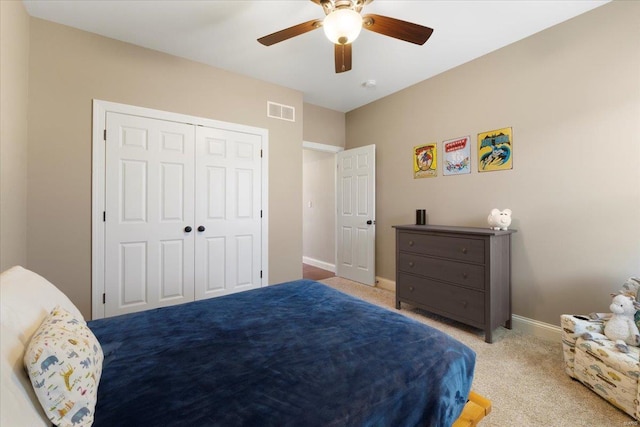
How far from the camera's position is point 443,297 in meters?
2.74

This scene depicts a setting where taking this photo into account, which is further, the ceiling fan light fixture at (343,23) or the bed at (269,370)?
the ceiling fan light fixture at (343,23)

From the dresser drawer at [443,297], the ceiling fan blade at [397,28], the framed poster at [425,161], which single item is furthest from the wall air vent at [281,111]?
the dresser drawer at [443,297]

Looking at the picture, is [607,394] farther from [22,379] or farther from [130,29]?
[130,29]

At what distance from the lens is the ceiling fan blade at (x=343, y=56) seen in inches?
77.6

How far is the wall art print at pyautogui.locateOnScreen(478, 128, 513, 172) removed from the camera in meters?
2.73

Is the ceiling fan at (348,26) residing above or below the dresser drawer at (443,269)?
above

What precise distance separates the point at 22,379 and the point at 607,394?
277 centimetres

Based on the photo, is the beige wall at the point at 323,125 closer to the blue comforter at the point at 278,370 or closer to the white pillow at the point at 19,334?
the blue comforter at the point at 278,370

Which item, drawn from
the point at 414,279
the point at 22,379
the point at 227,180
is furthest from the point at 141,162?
the point at 414,279

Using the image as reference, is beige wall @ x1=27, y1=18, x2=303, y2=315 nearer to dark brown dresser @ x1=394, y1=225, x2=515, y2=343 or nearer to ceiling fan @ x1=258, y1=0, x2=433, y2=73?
ceiling fan @ x1=258, y1=0, x2=433, y2=73

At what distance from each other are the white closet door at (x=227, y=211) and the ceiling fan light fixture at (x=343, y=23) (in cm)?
199

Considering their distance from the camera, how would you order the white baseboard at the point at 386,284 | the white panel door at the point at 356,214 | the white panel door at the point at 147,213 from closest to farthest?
the white panel door at the point at 147,213, the white baseboard at the point at 386,284, the white panel door at the point at 356,214

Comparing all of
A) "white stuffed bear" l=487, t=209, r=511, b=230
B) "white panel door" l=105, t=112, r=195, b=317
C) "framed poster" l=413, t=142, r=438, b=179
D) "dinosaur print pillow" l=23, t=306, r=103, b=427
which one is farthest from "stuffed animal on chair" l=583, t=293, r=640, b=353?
"white panel door" l=105, t=112, r=195, b=317

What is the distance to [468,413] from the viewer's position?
1.26 m
